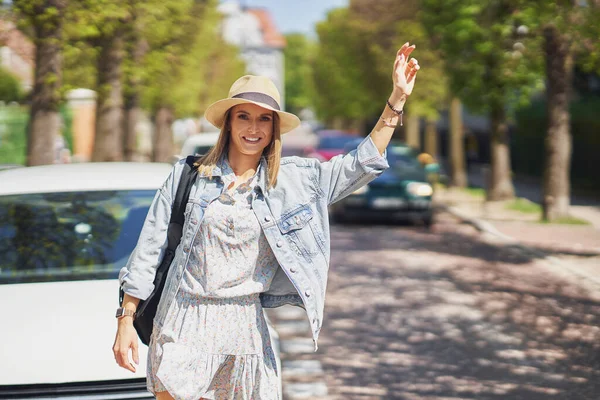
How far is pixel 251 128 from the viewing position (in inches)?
138

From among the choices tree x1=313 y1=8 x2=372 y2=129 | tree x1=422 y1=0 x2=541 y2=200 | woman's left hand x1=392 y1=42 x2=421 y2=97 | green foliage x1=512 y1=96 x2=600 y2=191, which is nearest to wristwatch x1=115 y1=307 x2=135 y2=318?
woman's left hand x1=392 y1=42 x2=421 y2=97

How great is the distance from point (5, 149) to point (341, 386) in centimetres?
2316

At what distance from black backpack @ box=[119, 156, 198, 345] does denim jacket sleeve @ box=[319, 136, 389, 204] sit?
0.50 metres

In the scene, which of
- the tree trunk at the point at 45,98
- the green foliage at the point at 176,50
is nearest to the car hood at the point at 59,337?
the tree trunk at the point at 45,98

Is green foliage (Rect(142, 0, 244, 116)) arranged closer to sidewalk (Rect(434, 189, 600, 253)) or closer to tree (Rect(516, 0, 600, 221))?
tree (Rect(516, 0, 600, 221))

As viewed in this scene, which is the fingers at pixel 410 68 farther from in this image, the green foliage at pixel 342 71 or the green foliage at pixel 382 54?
the green foliage at pixel 342 71

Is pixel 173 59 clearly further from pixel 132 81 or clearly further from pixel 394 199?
pixel 394 199

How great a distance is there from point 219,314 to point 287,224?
1.34 ft

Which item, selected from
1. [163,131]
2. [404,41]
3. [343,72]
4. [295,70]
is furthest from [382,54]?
[295,70]

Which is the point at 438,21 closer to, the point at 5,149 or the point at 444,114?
the point at 5,149

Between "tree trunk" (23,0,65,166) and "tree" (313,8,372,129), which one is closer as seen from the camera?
"tree trunk" (23,0,65,166)

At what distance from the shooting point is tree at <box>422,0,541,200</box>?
18.9 meters

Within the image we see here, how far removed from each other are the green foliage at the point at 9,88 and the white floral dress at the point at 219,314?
104 ft

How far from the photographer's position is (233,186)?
350 centimetres
